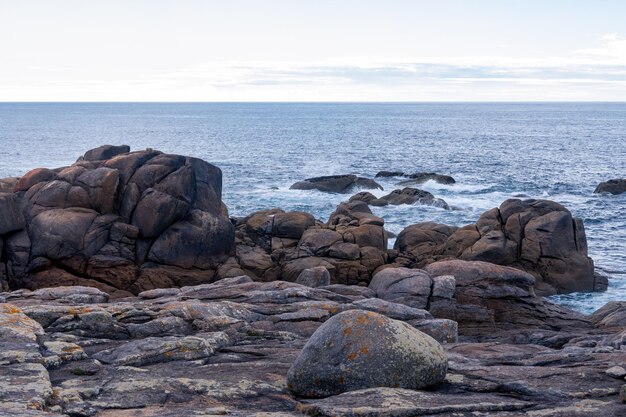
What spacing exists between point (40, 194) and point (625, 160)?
90975mm

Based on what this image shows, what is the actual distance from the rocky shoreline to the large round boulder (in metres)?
0.03

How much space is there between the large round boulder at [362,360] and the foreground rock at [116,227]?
22.8 meters

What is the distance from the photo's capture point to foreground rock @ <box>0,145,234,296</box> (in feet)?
107

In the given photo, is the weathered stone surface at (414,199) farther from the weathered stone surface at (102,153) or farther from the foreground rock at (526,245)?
the weathered stone surface at (102,153)

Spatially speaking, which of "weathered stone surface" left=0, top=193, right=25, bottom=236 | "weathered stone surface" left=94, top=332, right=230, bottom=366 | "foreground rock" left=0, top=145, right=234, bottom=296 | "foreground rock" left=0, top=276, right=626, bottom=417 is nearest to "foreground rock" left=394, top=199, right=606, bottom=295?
"foreground rock" left=0, top=145, right=234, bottom=296

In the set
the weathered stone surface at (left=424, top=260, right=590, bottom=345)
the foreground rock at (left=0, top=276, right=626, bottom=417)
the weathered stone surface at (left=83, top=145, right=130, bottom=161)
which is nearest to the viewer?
the foreground rock at (left=0, top=276, right=626, bottom=417)

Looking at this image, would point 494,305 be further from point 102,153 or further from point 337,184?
point 337,184

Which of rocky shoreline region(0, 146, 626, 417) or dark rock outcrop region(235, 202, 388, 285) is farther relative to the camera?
dark rock outcrop region(235, 202, 388, 285)

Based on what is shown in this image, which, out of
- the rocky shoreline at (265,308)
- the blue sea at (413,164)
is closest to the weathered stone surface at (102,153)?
the rocky shoreline at (265,308)

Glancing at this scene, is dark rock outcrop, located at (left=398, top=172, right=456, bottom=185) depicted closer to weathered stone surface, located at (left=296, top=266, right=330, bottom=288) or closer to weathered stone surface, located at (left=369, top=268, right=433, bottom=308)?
weathered stone surface, located at (left=296, top=266, right=330, bottom=288)

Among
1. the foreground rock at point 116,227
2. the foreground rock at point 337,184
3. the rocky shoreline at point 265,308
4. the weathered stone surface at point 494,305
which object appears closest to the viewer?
the rocky shoreline at point 265,308

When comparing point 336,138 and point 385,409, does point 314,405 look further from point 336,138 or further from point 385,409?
point 336,138

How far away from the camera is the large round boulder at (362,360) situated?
10.8 metres

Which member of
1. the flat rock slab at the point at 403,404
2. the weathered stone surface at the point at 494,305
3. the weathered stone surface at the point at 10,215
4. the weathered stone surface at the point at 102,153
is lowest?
the weathered stone surface at the point at 494,305
